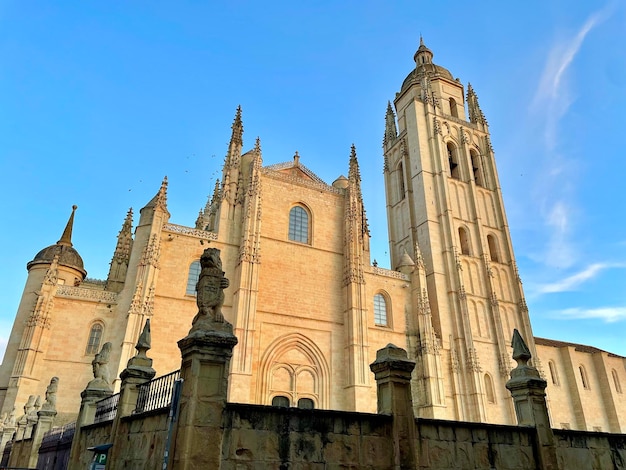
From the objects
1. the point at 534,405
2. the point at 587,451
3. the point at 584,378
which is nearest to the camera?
the point at 534,405

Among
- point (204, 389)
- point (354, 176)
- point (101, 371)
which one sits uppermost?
point (354, 176)

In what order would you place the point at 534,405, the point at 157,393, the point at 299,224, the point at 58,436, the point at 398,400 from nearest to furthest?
the point at 398,400 < the point at 157,393 < the point at 534,405 < the point at 58,436 < the point at 299,224

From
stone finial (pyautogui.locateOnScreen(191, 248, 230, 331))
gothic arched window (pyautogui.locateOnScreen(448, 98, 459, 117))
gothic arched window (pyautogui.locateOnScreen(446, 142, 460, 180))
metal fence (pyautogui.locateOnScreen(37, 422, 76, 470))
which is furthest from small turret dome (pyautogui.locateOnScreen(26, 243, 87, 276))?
gothic arched window (pyautogui.locateOnScreen(448, 98, 459, 117))

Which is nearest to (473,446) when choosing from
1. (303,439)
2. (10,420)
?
(303,439)

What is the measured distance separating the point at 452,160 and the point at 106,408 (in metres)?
30.6

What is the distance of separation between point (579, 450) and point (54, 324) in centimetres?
1925

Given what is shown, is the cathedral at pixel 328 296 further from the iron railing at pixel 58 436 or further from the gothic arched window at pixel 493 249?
the iron railing at pixel 58 436

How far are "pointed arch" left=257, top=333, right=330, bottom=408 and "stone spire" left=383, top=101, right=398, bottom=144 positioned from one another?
2108 cm

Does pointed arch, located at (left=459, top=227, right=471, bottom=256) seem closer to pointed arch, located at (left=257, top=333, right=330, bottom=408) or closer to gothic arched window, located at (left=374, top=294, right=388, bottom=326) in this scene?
gothic arched window, located at (left=374, top=294, right=388, bottom=326)

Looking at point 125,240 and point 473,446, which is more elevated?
point 125,240

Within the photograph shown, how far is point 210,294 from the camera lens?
6.24 m

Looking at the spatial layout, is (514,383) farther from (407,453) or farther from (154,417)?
(154,417)

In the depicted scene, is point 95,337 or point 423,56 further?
point 423,56

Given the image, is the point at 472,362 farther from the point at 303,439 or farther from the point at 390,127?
the point at 303,439
